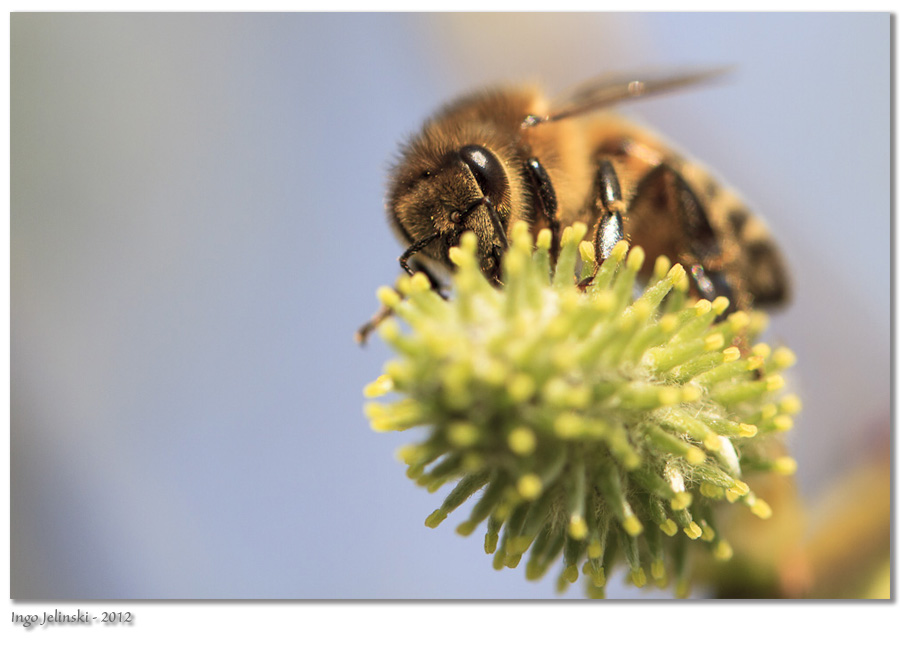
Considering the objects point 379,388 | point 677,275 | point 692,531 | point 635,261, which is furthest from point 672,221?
point 379,388

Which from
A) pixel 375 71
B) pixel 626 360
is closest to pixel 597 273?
pixel 626 360

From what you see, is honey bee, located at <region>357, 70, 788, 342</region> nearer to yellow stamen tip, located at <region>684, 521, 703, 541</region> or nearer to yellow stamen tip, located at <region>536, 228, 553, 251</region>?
yellow stamen tip, located at <region>536, 228, 553, 251</region>

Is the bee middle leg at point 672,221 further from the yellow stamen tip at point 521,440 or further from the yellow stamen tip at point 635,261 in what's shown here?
the yellow stamen tip at point 521,440

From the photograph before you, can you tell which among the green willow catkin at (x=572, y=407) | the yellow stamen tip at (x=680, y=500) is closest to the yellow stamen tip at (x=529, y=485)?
the green willow catkin at (x=572, y=407)

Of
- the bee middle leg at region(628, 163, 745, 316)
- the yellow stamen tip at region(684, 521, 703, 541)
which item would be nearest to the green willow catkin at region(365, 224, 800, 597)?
the yellow stamen tip at region(684, 521, 703, 541)

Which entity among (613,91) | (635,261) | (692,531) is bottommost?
(692,531)

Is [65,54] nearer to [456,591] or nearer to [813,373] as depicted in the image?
[456,591]

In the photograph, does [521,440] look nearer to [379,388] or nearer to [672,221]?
[379,388]
